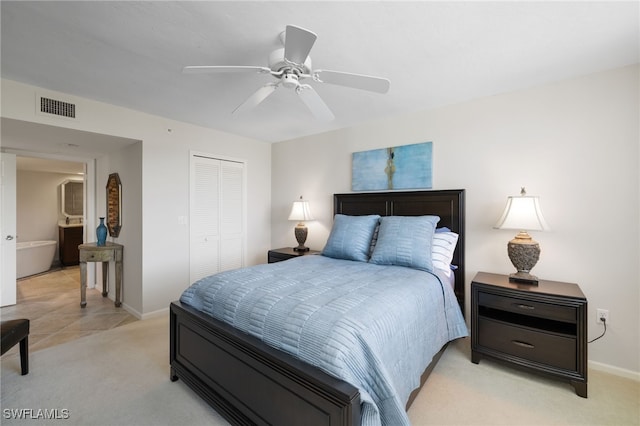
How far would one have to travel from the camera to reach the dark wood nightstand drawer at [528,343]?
2014 millimetres

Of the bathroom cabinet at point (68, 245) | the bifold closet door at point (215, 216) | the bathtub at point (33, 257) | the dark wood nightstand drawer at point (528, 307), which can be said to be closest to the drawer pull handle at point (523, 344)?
the dark wood nightstand drawer at point (528, 307)

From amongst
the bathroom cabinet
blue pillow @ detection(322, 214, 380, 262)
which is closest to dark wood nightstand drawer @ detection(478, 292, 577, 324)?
blue pillow @ detection(322, 214, 380, 262)

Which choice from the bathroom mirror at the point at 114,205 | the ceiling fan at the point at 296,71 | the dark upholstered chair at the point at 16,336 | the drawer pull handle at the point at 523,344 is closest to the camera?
the ceiling fan at the point at 296,71

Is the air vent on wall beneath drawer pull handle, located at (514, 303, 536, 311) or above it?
above

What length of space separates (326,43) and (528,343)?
266 cm

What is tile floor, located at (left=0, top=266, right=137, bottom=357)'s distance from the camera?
2.88m

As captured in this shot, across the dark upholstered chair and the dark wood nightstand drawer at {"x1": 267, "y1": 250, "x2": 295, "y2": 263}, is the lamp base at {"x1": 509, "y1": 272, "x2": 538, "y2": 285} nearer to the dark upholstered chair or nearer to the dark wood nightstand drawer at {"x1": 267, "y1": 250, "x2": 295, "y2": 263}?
the dark wood nightstand drawer at {"x1": 267, "y1": 250, "x2": 295, "y2": 263}

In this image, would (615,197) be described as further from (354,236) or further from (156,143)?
(156,143)

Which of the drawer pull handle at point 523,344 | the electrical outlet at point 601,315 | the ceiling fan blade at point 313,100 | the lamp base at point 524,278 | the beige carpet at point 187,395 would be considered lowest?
the beige carpet at point 187,395

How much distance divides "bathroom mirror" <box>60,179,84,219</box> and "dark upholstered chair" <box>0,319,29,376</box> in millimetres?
5778

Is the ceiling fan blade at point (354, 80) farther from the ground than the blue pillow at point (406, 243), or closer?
farther from the ground

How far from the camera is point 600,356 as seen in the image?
2.29 metres

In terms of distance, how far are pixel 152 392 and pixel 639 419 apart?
3.19 meters

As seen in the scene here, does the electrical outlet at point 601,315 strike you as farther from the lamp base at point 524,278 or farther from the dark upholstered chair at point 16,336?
the dark upholstered chair at point 16,336
